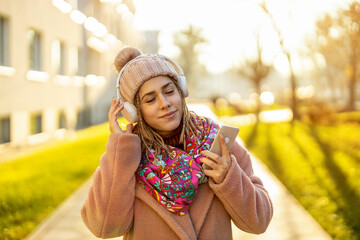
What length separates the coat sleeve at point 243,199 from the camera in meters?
1.96

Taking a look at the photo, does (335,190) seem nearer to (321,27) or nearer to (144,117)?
(144,117)

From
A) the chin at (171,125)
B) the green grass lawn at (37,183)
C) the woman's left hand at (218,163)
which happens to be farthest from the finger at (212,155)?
the green grass lawn at (37,183)

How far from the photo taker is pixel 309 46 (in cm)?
3478

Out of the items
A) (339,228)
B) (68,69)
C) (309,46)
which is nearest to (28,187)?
(339,228)

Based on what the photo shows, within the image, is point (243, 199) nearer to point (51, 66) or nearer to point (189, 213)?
point (189, 213)

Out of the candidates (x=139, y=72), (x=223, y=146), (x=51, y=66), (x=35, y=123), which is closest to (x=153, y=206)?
(x=223, y=146)

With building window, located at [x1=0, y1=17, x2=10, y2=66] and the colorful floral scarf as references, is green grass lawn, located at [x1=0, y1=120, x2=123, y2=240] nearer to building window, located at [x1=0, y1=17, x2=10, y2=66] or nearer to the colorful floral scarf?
building window, located at [x1=0, y1=17, x2=10, y2=66]

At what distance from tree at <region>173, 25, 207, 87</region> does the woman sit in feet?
171

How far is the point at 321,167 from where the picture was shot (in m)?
9.37

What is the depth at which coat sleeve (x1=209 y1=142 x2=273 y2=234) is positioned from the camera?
196 centimetres

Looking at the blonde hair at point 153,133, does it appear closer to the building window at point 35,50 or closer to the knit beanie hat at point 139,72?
the knit beanie hat at point 139,72

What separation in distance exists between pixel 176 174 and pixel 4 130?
12.0 m

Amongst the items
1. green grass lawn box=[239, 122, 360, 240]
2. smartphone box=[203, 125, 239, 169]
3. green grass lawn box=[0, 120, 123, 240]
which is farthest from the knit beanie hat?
green grass lawn box=[239, 122, 360, 240]

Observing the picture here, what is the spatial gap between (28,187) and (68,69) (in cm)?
1194
